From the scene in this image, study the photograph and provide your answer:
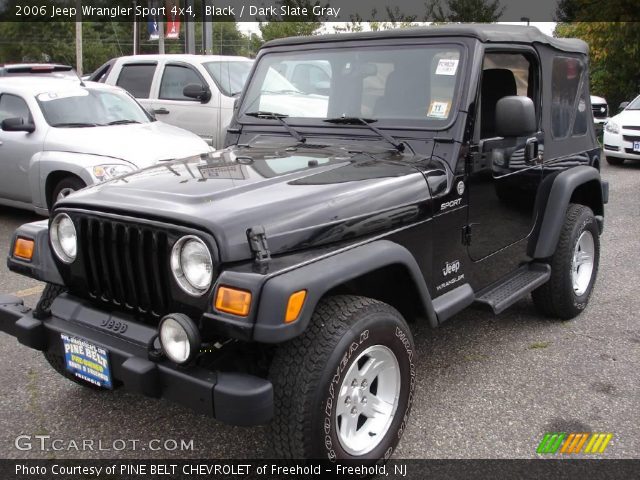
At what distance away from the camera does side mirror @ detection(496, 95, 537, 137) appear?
3.39m

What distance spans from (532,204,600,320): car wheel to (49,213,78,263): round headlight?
2997 millimetres

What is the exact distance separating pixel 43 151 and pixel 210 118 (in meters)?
2.69

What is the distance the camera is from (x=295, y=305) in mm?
2326

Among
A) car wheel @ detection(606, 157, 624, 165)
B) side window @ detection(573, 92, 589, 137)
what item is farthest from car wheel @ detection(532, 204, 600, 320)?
car wheel @ detection(606, 157, 624, 165)

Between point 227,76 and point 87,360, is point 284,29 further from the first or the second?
point 87,360

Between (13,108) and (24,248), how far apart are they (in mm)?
5179

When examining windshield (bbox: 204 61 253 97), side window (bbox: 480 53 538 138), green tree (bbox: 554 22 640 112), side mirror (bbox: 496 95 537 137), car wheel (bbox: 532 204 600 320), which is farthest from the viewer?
green tree (bbox: 554 22 640 112)

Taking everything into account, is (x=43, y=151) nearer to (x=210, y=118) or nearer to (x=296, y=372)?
(x=210, y=118)

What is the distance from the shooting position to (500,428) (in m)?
3.22

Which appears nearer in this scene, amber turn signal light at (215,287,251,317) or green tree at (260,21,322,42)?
amber turn signal light at (215,287,251,317)

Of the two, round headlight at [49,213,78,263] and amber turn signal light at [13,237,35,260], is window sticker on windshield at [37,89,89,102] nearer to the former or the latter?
amber turn signal light at [13,237,35,260]

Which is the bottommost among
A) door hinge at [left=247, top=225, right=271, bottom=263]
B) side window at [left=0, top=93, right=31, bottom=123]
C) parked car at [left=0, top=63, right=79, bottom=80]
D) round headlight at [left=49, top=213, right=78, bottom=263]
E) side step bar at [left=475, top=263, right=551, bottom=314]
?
side step bar at [left=475, top=263, right=551, bottom=314]

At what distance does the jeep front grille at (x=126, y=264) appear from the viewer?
2.57 m

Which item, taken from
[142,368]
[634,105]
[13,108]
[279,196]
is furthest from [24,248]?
[634,105]
